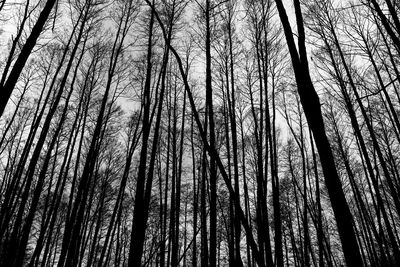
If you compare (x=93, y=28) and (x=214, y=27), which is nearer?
(x=214, y=27)

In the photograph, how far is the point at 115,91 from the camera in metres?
7.62

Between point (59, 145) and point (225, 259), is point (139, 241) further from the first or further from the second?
point (225, 259)

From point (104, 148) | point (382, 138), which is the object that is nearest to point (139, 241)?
point (104, 148)

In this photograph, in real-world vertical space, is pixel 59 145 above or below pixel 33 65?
below

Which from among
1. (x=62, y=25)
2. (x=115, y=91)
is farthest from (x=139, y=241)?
(x=62, y=25)

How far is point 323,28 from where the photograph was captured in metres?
7.54

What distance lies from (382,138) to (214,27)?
8255 mm

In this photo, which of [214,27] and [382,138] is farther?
[382,138]

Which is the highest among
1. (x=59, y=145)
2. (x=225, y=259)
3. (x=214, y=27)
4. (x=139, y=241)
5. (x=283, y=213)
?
(x=214, y=27)

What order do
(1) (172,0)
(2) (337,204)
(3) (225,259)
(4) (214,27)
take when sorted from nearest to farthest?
(2) (337,204), (1) (172,0), (4) (214,27), (3) (225,259)

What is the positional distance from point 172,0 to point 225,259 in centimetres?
1811

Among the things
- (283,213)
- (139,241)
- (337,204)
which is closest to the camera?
(337,204)

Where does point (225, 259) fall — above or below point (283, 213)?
below

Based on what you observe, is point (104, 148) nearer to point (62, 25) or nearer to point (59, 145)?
point (59, 145)
